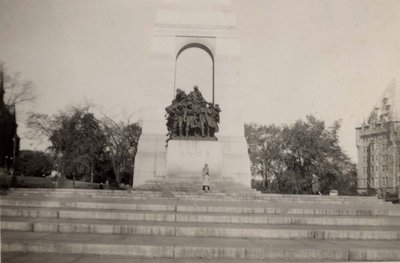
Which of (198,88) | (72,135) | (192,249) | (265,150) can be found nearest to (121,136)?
(72,135)

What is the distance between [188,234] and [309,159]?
40.6m

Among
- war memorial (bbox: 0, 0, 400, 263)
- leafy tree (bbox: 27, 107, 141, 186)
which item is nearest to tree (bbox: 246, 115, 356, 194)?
leafy tree (bbox: 27, 107, 141, 186)

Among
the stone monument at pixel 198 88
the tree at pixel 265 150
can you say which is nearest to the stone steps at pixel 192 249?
the stone monument at pixel 198 88

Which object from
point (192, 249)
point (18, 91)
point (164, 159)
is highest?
point (18, 91)

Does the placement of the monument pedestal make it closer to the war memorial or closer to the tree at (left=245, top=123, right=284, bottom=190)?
the war memorial

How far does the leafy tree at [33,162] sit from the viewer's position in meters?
54.0

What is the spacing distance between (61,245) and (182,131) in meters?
15.9

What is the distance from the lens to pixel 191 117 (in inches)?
856

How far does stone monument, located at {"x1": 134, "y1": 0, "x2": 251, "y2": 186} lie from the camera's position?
2484 cm

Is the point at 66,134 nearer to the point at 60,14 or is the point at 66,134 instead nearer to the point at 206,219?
the point at 60,14

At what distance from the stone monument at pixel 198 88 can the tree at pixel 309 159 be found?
70.4ft

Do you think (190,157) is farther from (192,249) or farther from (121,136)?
(121,136)

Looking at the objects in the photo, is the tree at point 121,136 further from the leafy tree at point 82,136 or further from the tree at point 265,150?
the tree at point 265,150

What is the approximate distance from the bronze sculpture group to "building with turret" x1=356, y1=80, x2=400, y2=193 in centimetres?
829
